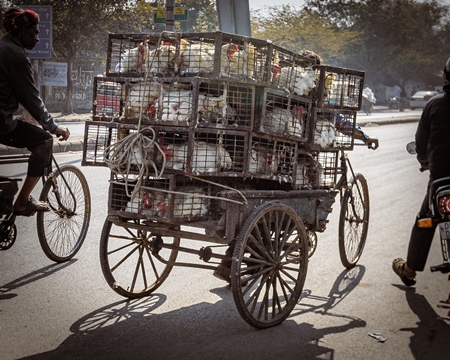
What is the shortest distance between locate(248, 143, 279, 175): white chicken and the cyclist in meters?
1.91

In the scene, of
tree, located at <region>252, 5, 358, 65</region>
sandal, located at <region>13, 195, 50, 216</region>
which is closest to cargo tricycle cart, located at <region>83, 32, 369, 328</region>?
sandal, located at <region>13, 195, 50, 216</region>

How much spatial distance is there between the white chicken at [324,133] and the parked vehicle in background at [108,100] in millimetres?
1700

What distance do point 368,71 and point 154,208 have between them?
69360 mm

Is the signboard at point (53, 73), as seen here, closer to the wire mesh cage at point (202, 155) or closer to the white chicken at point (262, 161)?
the white chicken at point (262, 161)

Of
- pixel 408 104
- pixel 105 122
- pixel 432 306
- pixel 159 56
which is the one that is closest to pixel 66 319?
pixel 105 122

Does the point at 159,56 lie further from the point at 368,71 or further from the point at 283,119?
the point at 368,71

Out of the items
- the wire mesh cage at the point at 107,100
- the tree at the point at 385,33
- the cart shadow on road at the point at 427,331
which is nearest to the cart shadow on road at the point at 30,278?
the wire mesh cage at the point at 107,100

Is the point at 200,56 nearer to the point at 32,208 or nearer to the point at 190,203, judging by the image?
the point at 190,203

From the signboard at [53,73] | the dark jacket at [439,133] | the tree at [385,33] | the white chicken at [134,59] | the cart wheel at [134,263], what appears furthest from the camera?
the tree at [385,33]

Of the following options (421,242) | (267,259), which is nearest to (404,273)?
(421,242)

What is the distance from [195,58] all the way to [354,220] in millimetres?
2934

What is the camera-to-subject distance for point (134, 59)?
4.91 meters

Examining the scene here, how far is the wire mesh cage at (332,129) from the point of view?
5633mm

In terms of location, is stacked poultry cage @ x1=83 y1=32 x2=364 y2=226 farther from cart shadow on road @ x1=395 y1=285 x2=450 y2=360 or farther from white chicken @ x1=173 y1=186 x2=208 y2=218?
cart shadow on road @ x1=395 y1=285 x2=450 y2=360
